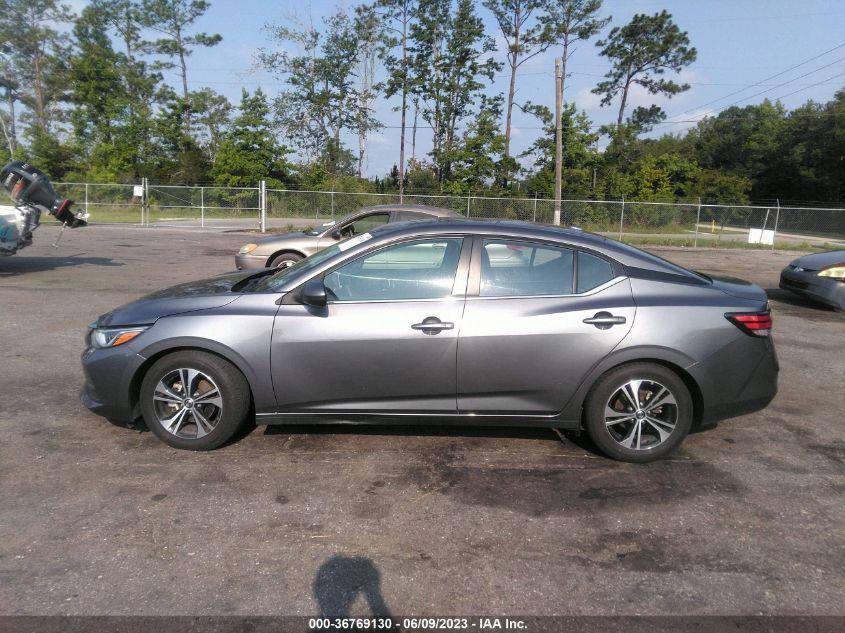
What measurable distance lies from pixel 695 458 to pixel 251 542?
3.02 m

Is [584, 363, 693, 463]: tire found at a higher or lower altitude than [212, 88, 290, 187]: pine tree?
lower

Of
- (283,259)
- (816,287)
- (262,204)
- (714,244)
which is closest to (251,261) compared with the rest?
(283,259)

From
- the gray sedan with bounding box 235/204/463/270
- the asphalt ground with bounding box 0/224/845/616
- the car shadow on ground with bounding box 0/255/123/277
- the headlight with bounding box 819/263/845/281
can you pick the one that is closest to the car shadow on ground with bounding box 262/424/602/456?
→ the asphalt ground with bounding box 0/224/845/616

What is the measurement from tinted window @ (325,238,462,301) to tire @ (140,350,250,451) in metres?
0.89

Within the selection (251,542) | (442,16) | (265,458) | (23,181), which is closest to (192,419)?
(265,458)

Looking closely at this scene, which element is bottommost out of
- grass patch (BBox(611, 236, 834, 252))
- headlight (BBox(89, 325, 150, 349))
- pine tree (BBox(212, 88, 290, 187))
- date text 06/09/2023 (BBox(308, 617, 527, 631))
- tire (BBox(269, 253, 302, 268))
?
date text 06/09/2023 (BBox(308, 617, 527, 631))

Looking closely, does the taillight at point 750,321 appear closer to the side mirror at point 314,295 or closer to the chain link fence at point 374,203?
the side mirror at point 314,295

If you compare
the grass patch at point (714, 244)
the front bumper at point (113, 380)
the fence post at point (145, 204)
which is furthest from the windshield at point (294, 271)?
the fence post at point (145, 204)

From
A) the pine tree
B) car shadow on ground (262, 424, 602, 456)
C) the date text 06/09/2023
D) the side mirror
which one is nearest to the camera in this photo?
the date text 06/09/2023

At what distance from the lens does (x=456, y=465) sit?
4.08 metres

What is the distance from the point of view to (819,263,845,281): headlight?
32.5ft

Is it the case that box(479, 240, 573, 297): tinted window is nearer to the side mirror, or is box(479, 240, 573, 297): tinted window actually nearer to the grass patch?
the side mirror

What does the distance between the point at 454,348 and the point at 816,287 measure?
29.0 feet

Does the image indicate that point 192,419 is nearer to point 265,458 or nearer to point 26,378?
point 265,458
